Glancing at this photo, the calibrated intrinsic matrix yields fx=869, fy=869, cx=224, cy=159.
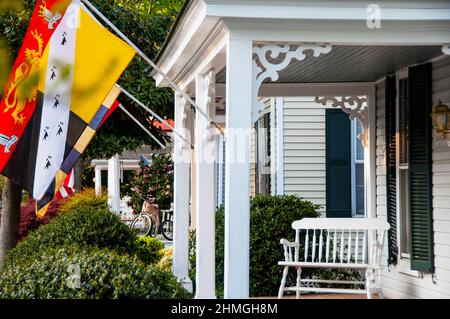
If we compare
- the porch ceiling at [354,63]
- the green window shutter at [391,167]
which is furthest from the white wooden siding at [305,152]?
the green window shutter at [391,167]

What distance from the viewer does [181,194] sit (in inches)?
470

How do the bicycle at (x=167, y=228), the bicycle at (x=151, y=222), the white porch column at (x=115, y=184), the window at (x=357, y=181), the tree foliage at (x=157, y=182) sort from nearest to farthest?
the window at (x=357, y=181) < the white porch column at (x=115, y=184) < the bicycle at (x=151, y=222) < the bicycle at (x=167, y=228) < the tree foliage at (x=157, y=182)

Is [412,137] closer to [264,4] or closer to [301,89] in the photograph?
[301,89]

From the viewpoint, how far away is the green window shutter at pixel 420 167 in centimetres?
968

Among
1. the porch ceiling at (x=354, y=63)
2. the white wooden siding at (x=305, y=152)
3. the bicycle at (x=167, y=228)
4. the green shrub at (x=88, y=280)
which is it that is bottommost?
the bicycle at (x=167, y=228)

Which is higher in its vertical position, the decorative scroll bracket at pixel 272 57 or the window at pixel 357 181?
the decorative scroll bracket at pixel 272 57

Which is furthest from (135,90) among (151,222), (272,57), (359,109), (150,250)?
(151,222)

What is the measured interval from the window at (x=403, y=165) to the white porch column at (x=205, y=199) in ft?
8.03

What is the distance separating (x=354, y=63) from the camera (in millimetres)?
10281

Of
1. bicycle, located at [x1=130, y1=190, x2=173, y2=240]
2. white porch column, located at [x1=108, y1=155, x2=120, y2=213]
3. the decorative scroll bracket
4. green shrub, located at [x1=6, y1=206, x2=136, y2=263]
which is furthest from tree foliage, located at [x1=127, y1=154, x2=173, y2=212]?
the decorative scroll bracket

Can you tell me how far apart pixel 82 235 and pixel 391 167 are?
4152 millimetres

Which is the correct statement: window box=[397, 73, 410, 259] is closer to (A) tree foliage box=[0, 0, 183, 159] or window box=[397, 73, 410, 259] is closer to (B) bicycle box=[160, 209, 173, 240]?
(A) tree foliage box=[0, 0, 183, 159]

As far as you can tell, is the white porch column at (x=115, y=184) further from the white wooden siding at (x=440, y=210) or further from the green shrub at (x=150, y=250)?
the white wooden siding at (x=440, y=210)

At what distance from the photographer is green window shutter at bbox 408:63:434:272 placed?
9.68m
